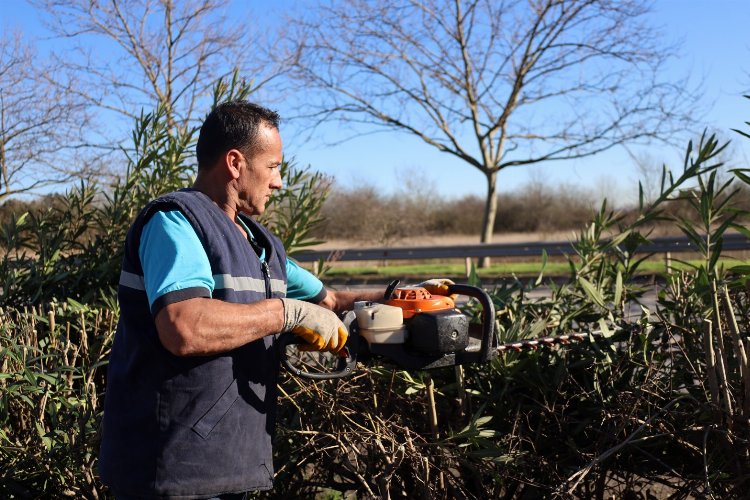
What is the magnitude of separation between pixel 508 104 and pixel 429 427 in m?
12.4

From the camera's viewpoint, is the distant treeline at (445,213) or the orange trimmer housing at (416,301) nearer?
the orange trimmer housing at (416,301)

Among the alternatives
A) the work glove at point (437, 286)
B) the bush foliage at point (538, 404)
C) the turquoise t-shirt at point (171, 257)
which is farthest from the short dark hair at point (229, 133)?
the bush foliage at point (538, 404)

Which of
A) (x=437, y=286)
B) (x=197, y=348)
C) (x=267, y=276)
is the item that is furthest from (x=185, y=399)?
(x=437, y=286)

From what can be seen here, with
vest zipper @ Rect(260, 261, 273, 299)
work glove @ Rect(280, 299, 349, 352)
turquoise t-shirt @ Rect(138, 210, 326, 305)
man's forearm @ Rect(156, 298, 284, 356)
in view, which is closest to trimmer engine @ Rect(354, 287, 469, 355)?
work glove @ Rect(280, 299, 349, 352)

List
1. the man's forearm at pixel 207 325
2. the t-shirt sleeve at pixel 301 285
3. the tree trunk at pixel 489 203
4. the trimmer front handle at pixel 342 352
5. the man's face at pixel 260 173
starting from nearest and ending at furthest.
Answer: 1. the man's forearm at pixel 207 325
2. the trimmer front handle at pixel 342 352
3. the man's face at pixel 260 173
4. the t-shirt sleeve at pixel 301 285
5. the tree trunk at pixel 489 203

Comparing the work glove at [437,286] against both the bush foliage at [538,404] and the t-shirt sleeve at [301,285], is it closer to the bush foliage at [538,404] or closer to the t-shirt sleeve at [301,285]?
the bush foliage at [538,404]

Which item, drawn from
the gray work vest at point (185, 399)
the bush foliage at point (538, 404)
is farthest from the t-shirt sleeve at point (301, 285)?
the gray work vest at point (185, 399)

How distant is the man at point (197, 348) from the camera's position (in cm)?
195

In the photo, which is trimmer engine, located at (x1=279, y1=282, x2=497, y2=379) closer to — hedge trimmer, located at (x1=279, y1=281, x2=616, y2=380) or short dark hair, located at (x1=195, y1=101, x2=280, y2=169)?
hedge trimmer, located at (x1=279, y1=281, x2=616, y2=380)

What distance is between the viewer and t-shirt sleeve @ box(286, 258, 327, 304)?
275cm

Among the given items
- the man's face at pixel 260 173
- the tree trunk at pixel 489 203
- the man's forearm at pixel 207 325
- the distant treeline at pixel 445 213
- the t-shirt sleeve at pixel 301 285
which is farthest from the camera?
the distant treeline at pixel 445 213

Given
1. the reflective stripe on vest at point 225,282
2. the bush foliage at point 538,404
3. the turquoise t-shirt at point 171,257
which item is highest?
the turquoise t-shirt at point 171,257

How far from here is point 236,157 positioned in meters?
2.31

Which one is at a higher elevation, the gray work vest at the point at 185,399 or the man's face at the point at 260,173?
the man's face at the point at 260,173
